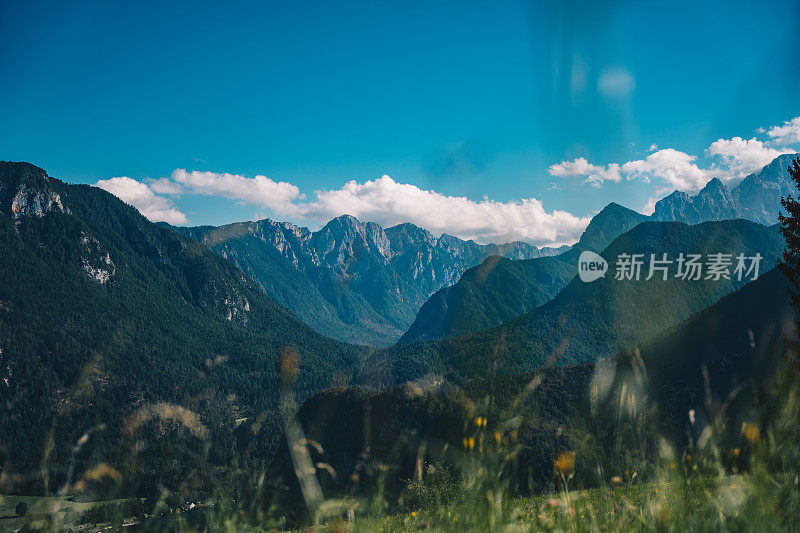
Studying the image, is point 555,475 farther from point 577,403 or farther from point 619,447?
point 577,403

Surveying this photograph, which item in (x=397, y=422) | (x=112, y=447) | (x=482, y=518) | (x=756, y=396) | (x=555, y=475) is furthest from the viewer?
(x=112, y=447)

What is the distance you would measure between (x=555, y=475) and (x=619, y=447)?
3.53 feet

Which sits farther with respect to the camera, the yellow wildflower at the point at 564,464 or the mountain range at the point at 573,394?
the mountain range at the point at 573,394

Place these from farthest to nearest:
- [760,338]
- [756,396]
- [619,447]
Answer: [760,338], [756,396], [619,447]

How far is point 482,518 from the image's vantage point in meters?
4.32

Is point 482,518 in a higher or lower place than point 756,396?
lower

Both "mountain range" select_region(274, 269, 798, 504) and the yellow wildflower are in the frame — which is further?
"mountain range" select_region(274, 269, 798, 504)

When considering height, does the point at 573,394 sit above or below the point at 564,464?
below

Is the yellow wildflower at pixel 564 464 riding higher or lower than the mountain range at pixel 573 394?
higher

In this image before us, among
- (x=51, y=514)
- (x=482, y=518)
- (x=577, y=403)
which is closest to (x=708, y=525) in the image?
(x=482, y=518)

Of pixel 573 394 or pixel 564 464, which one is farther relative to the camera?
pixel 573 394

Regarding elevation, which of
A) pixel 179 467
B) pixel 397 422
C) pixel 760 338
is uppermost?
pixel 760 338

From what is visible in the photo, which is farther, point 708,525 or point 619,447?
point 619,447

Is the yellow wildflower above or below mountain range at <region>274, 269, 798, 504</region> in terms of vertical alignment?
above
